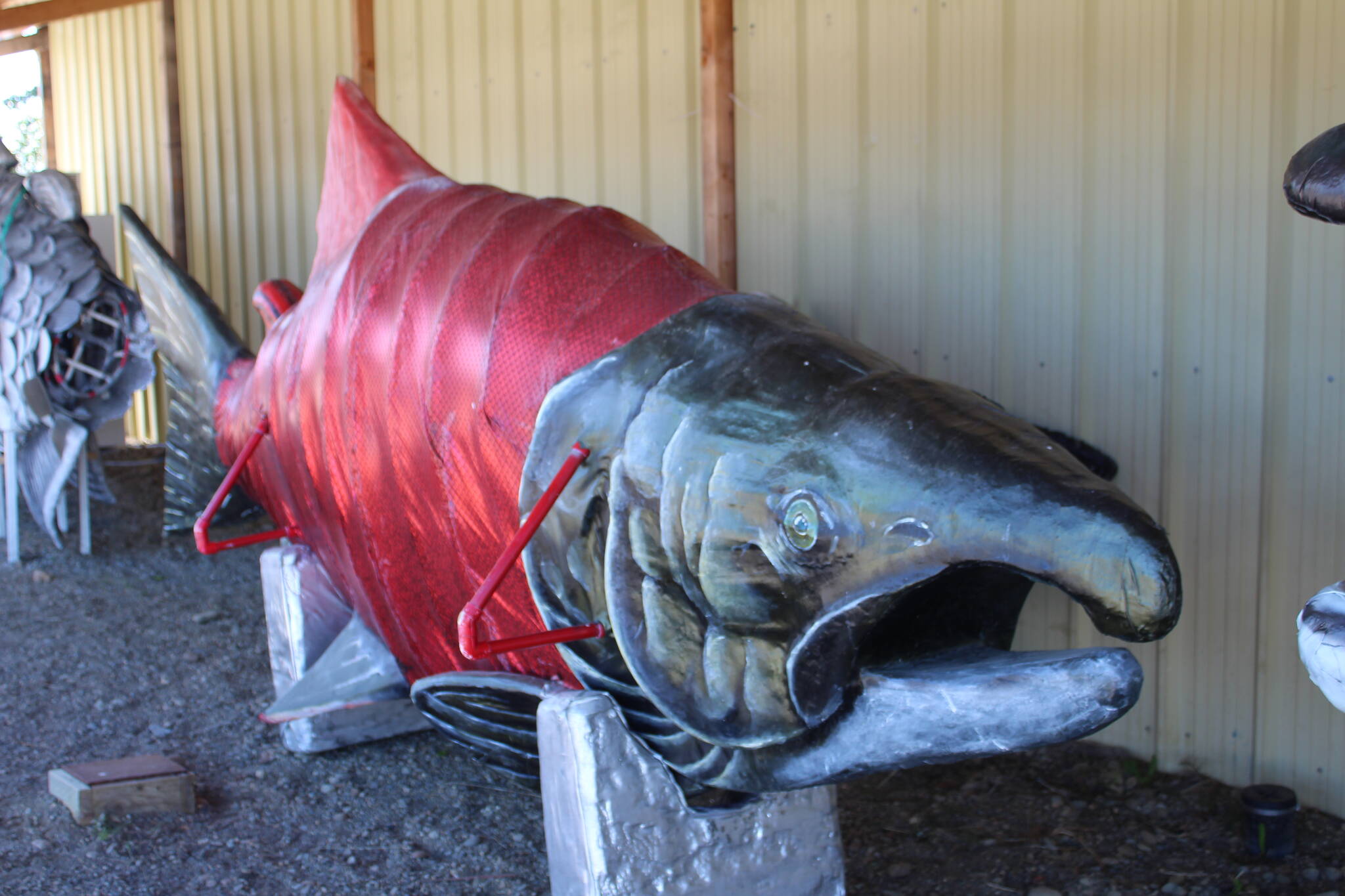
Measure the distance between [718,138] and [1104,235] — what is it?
1.33 m

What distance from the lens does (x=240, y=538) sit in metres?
2.84

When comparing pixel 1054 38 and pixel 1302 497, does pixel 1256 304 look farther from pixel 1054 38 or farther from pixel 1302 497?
pixel 1054 38

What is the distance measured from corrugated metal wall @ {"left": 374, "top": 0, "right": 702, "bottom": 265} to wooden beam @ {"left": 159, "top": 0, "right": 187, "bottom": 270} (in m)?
2.09

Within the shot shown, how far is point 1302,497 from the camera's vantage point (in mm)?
2656

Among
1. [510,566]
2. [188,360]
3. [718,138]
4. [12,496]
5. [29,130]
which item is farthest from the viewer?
[29,130]

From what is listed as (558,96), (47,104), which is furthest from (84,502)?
(47,104)

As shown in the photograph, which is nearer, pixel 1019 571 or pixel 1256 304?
pixel 1019 571

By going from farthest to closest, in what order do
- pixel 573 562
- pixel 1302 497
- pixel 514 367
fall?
pixel 1302 497
pixel 514 367
pixel 573 562

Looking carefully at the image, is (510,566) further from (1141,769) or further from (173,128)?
(173,128)

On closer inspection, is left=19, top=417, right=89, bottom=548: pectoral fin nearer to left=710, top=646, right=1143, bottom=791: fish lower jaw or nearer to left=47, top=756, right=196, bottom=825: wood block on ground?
left=47, top=756, right=196, bottom=825: wood block on ground

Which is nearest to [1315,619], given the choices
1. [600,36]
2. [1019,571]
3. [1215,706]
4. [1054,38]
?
[1019,571]

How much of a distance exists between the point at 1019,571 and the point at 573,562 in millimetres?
763

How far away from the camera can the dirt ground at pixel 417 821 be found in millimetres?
2471

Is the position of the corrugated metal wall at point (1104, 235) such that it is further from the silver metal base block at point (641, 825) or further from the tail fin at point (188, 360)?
the tail fin at point (188, 360)
